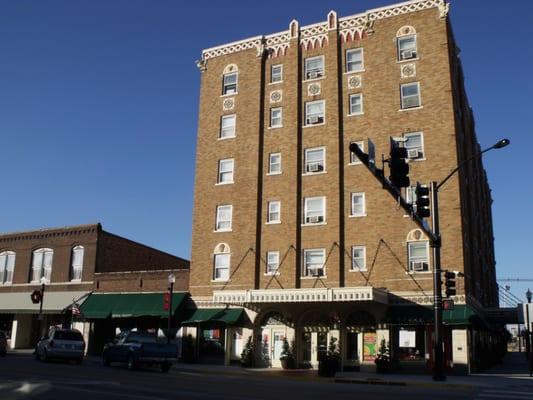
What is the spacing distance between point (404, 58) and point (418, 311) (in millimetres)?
14718

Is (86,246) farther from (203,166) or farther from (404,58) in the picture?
(404,58)

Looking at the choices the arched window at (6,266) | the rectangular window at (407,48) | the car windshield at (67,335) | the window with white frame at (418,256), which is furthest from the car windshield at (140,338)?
the arched window at (6,266)

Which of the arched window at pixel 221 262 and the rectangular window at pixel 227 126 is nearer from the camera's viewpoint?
the arched window at pixel 221 262

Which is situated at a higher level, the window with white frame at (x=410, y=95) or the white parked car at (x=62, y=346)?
the window with white frame at (x=410, y=95)

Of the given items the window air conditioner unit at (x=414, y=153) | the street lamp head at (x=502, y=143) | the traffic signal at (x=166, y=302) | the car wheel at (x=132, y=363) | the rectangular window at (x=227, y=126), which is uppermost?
the rectangular window at (x=227, y=126)

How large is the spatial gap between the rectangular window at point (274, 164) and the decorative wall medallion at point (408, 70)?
29.2 feet

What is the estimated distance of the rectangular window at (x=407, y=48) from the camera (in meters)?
35.2

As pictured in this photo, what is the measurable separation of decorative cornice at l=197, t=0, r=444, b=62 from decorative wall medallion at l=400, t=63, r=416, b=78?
10.5ft

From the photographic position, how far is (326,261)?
113ft

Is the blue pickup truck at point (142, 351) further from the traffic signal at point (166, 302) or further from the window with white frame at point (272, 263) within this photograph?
the window with white frame at point (272, 263)

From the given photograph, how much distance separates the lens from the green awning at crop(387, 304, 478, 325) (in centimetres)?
2936

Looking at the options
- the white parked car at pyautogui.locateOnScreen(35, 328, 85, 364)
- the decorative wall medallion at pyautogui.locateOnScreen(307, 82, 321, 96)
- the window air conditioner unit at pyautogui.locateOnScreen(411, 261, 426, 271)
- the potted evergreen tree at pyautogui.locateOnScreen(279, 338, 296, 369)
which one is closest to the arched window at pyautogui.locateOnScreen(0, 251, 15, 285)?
the white parked car at pyautogui.locateOnScreen(35, 328, 85, 364)

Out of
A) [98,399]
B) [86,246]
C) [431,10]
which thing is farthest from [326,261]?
[98,399]

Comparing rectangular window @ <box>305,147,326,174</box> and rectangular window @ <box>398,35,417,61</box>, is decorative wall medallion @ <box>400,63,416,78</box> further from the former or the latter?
rectangular window @ <box>305,147,326,174</box>
